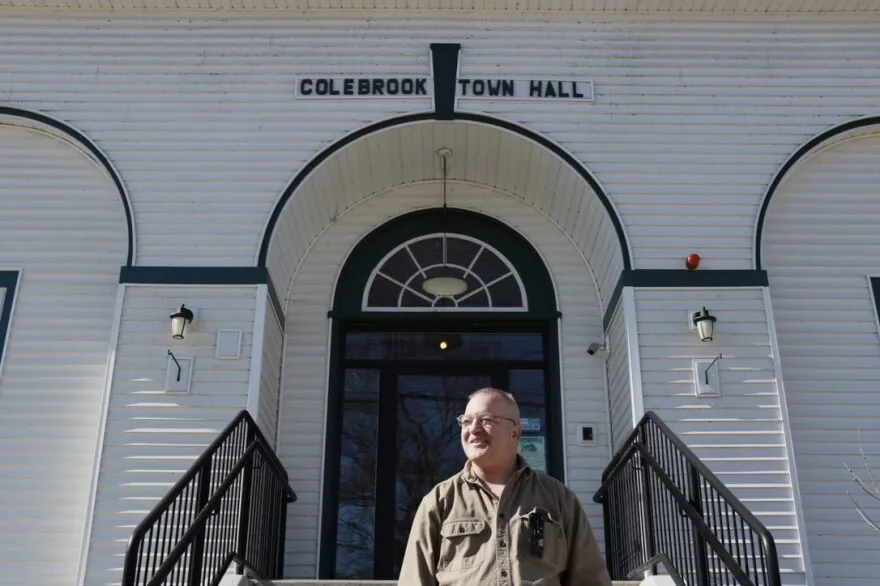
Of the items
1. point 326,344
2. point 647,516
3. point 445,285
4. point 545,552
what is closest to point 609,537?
point 647,516

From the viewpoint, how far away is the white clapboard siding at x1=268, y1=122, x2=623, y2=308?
313 inches

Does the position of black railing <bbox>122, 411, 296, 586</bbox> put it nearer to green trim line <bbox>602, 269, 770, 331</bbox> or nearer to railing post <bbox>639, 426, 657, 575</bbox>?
railing post <bbox>639, 426, 657, 575</bbox>

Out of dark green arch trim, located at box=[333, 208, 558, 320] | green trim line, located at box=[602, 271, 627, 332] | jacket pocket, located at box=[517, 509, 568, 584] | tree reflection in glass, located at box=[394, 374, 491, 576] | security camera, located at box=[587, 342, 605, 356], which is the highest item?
dark green arch trim, located at box=[333, 208, 558, 320]

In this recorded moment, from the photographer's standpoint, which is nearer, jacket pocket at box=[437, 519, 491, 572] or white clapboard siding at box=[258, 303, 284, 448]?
jacket pocket at box=[437, 519, 491, 572]

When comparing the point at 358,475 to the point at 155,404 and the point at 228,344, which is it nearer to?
the point at 228,344

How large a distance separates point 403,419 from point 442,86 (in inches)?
117

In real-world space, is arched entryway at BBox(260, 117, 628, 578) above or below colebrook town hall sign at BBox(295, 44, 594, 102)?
below

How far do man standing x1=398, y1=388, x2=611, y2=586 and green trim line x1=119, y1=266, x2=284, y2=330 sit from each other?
4517 mm

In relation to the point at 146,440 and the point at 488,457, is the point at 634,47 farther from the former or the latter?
the point at 488,457

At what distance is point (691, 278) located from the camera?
7.41 metres

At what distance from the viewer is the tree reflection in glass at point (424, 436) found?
7.80m

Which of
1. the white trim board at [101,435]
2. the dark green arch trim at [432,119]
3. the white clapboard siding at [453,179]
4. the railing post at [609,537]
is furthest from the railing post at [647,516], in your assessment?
the white trim board at [101,435]

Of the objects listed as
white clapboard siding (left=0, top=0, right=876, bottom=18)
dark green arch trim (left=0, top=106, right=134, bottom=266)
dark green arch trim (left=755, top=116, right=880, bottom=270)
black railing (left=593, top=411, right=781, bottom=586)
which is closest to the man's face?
black railing (left=593, top=411, right=781, bottom=586)

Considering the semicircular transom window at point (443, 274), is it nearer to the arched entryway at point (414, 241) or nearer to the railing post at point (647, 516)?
the arched entryway at point (414, 241)
